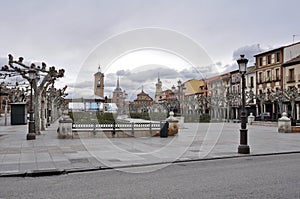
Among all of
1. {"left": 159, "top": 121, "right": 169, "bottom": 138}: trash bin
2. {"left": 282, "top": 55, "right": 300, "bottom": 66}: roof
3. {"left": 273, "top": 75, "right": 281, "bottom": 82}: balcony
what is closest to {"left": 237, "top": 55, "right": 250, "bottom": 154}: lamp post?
{"left": 159, "top": 121, "right": 169, "bottom": 138}: trash bin

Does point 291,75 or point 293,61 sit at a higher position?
point 293,61

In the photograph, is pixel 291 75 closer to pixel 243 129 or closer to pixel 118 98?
pixel 118 98

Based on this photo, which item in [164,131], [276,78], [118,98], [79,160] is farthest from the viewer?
[276,78]

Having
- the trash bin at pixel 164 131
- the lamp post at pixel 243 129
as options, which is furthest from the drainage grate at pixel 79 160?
the trash bin at pixel 164 131

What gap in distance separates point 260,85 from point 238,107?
6872 mm

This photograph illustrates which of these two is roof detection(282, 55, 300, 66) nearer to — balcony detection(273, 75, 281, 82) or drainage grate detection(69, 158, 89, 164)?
balcony detection(273, 75, 281, 82)

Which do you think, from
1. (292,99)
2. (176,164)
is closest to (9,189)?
(176,164)

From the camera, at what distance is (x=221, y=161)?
12.0m

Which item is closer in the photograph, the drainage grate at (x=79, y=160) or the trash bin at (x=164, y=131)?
the drainage grate at (x=79, y=160)

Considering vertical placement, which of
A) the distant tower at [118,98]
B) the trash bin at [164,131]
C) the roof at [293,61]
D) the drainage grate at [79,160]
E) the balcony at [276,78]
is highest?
the roof at [293,61]

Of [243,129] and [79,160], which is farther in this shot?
[243,129]

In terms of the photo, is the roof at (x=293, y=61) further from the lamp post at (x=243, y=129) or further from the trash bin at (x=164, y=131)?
the lamp post at (x=243, y=129)

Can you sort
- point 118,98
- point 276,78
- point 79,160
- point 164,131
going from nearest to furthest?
point 79,160
point 164,131
point 118,98
point 276,78

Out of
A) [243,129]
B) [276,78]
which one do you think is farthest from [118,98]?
[243,129]
